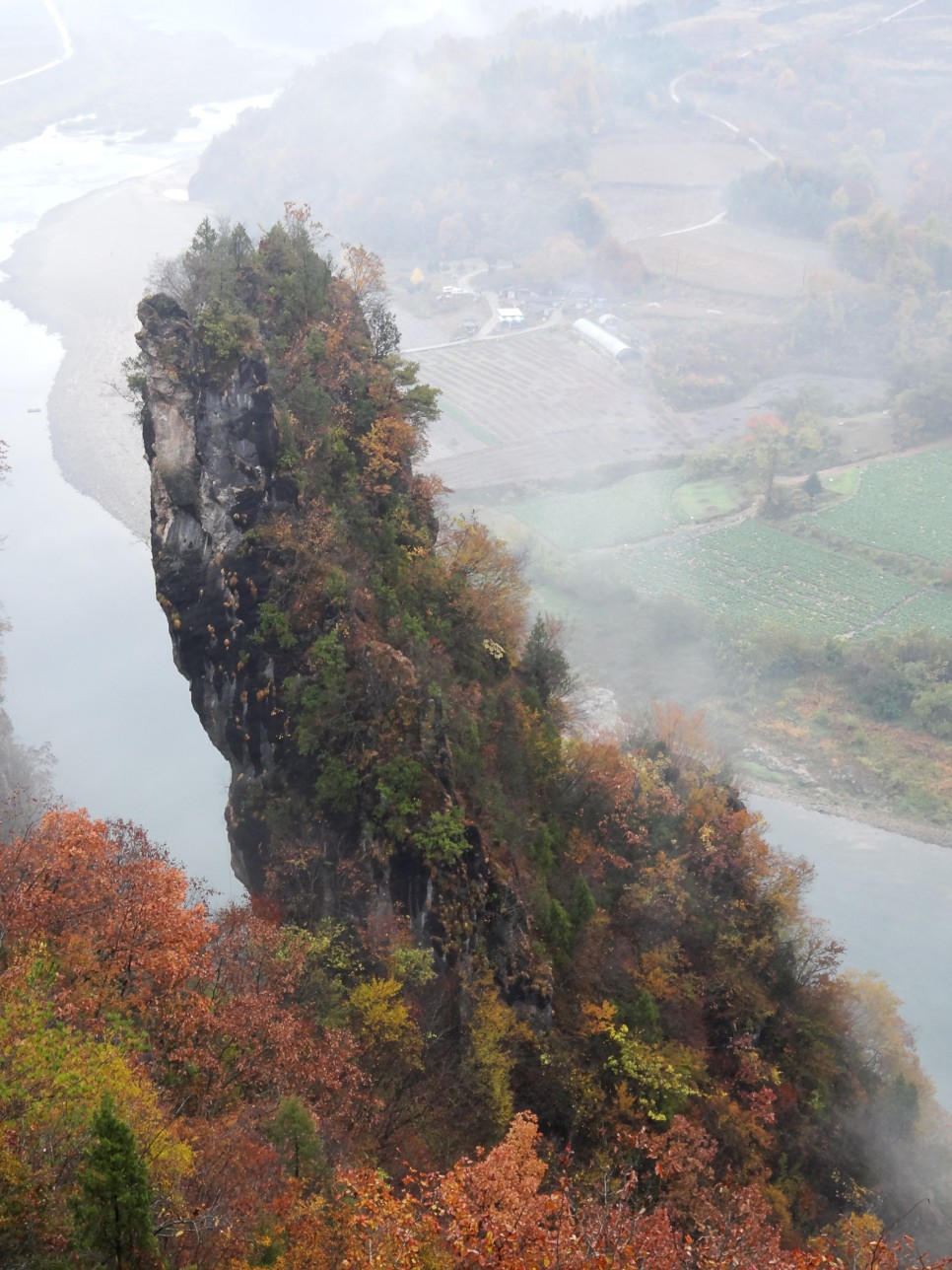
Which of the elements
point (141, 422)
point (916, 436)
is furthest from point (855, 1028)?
point (916, 436)

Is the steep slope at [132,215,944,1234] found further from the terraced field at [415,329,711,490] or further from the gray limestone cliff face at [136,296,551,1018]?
the terraced field at [415,329,711,490]

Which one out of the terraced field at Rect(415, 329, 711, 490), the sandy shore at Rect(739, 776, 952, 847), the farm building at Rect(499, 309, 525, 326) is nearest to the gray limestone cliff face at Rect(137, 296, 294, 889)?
the sandy shore at Rect(739, 776, 952, 847)

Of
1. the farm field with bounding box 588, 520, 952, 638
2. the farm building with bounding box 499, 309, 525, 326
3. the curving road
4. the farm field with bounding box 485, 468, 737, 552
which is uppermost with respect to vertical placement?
the curving road

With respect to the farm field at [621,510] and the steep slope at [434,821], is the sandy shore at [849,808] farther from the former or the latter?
the farm field at [621,510]

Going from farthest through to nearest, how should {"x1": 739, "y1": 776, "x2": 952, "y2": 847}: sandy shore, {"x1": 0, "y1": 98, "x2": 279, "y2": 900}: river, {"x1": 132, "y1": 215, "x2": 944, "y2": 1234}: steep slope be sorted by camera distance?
{"x1": 739, "y1": 776, "x2": 952, "y2": 847}: sandy shore
{"x1": 0, "y1": 98, "x2": 279, "y2": 900}: river
{"x1": 132, "y1": 215, "x2": 944, "y2": 1234}: steep slope

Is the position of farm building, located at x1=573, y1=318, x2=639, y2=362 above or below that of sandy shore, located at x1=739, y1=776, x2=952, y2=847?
above

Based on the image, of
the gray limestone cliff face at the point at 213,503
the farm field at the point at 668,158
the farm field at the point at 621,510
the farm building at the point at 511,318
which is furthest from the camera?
the farm field at the point at 668,158

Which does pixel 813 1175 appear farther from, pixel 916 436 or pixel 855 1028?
pixel 916 436

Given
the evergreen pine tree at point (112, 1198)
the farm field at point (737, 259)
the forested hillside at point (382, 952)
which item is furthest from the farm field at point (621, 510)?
the evergreen pine tree at point (112, 1198)
